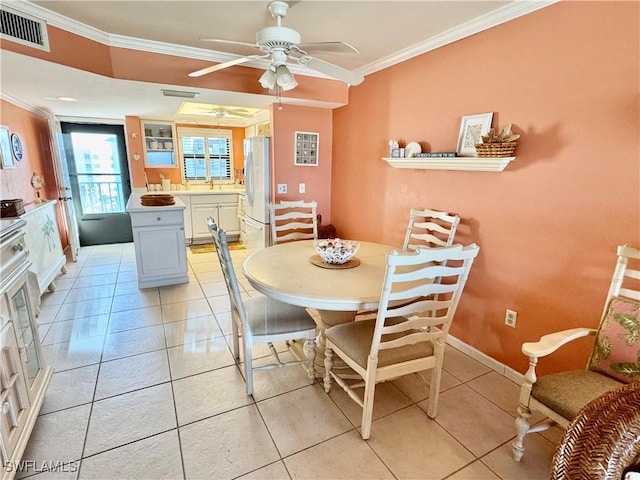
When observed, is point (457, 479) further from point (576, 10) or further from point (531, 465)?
point (576, 10)

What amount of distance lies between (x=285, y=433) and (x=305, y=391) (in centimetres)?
33

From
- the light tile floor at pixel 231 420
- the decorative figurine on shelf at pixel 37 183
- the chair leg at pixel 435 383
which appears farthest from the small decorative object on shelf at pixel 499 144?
the decorative figurine on shelf at pixel 37 183

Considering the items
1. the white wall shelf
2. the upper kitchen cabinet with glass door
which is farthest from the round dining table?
the upper kitchen cabinet with glass door

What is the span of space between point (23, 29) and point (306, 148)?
2424mm

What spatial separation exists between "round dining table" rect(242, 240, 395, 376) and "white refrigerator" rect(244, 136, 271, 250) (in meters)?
1.38

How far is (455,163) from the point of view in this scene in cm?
223

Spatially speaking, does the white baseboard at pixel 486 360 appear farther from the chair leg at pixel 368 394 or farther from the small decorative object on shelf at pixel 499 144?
the small decorative object on shelf at pixel 499 144

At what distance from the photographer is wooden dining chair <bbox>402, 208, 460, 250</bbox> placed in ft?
7.80

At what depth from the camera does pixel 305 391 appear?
6.51 ft

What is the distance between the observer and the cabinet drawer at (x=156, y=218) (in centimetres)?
331

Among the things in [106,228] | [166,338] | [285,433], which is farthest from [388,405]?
[106,228]

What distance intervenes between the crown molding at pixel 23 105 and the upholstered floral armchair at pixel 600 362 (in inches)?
184

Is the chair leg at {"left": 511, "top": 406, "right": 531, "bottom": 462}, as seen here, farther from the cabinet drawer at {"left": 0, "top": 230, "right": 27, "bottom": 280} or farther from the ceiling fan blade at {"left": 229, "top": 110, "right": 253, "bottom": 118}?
the ceiling fan blade at {"left": 229, "top": 110, "right": 253, "bottom": 118}

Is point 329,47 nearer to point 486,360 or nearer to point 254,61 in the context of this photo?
point 254,61
